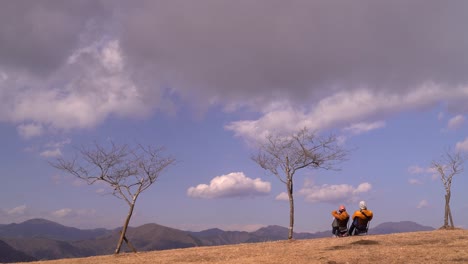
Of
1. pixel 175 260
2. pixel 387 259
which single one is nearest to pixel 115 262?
pixel 175 260

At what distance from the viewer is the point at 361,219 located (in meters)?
23.0

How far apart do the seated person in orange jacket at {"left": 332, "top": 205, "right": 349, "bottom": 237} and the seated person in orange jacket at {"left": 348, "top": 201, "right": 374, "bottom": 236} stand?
0.38 m

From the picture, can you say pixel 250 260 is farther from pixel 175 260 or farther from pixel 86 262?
pixel 86 262

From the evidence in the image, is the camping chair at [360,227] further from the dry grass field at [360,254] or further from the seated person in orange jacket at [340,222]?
the dry grass field at [360,254]

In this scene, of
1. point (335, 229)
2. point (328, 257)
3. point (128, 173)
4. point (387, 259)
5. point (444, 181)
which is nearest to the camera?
point (387, 259)

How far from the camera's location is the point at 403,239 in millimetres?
19719

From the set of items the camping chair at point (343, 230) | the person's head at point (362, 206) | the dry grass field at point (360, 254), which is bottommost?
the dry grass field at point (360, 254)

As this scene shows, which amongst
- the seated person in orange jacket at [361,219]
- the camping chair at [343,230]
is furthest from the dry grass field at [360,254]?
the camping chair at [343,230]

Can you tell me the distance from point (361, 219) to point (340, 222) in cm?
129

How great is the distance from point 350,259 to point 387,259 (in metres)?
1.25

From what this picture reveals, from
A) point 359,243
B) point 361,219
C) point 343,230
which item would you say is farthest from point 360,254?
point 343,230

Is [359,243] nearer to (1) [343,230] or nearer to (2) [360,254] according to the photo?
(2) [360,254]

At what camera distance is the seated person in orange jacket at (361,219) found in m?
23.0

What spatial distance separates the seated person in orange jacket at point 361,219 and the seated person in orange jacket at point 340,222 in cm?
38
